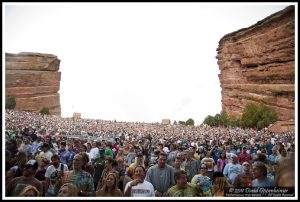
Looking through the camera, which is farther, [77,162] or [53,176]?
[53,176]

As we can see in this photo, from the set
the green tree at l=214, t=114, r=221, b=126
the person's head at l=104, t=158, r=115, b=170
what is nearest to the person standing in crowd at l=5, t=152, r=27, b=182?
the person's head at l=104, t=158, r=115, b=170

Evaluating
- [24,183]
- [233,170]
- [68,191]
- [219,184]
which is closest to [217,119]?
[233,170]

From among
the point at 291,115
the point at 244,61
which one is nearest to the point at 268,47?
the point at 244,61

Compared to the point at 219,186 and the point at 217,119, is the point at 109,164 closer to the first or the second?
the point at 219,186

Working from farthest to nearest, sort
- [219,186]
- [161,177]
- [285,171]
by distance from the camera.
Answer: [161,177] → [219,186] → [285,171]

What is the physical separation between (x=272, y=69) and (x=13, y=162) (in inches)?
2013

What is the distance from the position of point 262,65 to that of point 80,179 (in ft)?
178

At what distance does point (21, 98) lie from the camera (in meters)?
69.3

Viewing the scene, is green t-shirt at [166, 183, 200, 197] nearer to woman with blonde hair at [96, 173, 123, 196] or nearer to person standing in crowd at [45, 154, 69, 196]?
woman with blonde hair at [96, 173, 123, 196]

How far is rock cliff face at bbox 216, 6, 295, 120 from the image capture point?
47219mm

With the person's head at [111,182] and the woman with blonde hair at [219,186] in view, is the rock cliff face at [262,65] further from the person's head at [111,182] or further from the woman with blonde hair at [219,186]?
the person's head at [111,182]

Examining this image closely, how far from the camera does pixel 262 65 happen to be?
2194 inches

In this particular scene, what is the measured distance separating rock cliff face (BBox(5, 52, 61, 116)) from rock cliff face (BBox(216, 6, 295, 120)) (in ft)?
131

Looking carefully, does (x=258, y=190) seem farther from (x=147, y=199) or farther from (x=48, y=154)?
(x=48, y=154)
